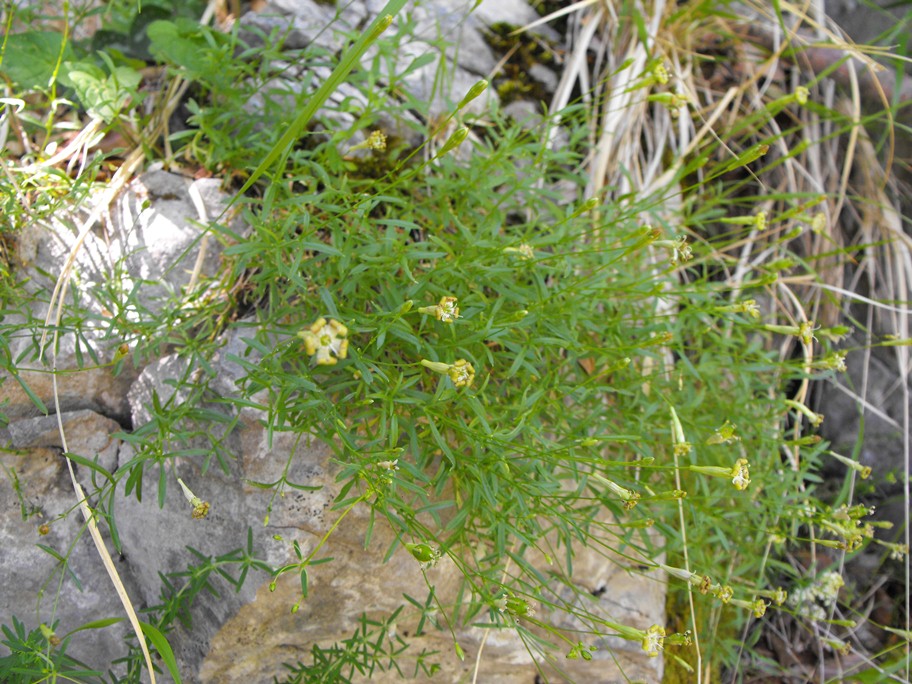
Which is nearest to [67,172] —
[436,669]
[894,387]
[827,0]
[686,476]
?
[436,669]

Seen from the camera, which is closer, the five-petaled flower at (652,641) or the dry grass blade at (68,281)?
the five-petaled flower at (652,641)

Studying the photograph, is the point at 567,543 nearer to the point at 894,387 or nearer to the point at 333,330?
the point at 333,330

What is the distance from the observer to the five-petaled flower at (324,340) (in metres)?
1.31

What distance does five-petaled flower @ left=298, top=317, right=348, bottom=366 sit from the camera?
51.8 inches

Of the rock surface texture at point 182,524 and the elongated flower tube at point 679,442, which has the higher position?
the elongated flower tube at point 679,442

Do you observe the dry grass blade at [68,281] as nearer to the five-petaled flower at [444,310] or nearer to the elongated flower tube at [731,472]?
the five-petaled flower at [444,310]

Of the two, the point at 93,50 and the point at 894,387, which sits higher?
the point at 93,50

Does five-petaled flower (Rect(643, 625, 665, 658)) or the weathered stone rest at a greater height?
five-petaled flower (Rect(643, 625, 665, 658))

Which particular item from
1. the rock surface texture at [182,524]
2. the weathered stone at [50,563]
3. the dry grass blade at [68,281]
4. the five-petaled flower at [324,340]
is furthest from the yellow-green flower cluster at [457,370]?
the weathered stone at [50,563]

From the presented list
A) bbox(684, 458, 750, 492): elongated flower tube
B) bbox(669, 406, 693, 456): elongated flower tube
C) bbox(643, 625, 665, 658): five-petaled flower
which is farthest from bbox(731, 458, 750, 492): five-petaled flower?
bbox(643, 625, 665, 658): five-petaled flower

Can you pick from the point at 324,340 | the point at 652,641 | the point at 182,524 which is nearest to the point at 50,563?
the point at 182,524

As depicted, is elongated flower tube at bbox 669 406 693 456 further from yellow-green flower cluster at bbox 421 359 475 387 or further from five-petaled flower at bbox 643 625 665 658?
yellow-green flower cluster at bbox 421 359 475 387

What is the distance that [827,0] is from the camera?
338 centimetres

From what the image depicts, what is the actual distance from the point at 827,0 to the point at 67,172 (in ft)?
10.7
